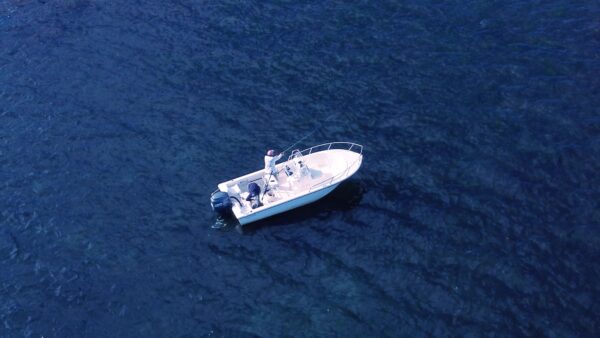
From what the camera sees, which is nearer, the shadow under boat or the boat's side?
the boat's side

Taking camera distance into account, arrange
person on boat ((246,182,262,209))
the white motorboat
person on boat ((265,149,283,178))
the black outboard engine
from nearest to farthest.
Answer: the black outboard engine
the white motorboat
person on boat ((246,182,262,209))
person on boat ((265,149,283,178))

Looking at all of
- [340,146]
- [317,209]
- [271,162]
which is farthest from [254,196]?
[340,146]

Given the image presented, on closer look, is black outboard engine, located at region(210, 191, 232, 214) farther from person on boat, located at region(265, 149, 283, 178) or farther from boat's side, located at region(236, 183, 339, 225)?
person on boat, located at region(265, 149, 283, 178)

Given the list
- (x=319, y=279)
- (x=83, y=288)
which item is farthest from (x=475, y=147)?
(x=83, y=288)

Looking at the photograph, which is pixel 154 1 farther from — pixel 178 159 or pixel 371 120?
pixel 371 120

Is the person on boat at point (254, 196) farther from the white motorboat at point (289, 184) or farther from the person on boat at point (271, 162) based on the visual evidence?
the person on boat at point (271, 162)

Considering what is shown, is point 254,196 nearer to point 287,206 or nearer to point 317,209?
point 287,206

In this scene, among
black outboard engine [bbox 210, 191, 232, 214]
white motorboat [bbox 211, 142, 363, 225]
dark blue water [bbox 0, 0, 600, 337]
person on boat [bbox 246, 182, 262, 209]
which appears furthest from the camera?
person on boat [bbox 246, 182, 262, 209]

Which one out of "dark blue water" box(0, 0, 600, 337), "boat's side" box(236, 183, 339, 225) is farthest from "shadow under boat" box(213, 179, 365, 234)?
"boat's side" box(236, 183, 339, 225)
